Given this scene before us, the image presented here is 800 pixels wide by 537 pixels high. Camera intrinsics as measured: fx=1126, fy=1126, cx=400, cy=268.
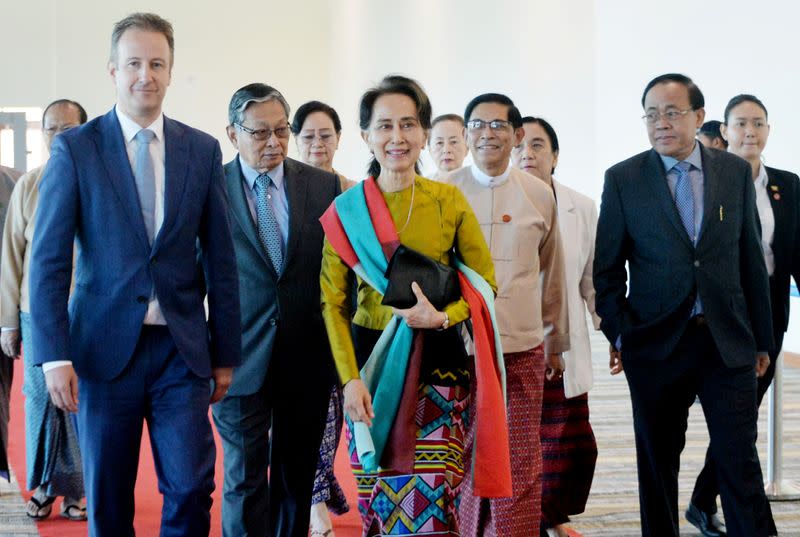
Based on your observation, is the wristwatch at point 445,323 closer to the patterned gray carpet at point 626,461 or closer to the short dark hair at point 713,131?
the patterned gray carpet at point 626,461

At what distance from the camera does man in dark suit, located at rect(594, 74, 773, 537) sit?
3.74 meters

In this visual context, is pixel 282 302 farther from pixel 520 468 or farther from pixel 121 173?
pixel 520 468

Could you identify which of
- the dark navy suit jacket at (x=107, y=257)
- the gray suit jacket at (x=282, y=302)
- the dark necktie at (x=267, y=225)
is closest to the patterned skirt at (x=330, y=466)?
the gray suit jacket at (x=282, y=302)

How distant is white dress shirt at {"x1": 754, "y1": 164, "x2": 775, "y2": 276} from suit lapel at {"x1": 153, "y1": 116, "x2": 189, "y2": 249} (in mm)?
2710

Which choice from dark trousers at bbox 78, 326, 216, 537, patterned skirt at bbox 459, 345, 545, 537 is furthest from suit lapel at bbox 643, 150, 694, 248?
dark trousers at bbox 78, 326, 216, 537

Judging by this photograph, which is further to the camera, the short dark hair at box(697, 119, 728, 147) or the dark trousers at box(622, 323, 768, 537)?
the short dark hair at box(697, 119, 728, 147)

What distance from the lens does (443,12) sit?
13.9m

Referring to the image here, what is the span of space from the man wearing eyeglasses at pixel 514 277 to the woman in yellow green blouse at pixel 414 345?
636 mm

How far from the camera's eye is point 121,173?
298 cm

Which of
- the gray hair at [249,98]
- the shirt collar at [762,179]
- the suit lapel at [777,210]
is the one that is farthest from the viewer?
the shirt collar at [762,179]

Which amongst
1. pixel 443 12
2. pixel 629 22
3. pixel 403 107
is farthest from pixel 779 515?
pixel 443 12

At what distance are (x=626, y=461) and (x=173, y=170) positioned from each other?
12.2 ft

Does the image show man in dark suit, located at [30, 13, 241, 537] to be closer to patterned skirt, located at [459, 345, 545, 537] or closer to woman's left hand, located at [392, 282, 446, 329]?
woman's left hand, located at [392, 282, 446, 329]

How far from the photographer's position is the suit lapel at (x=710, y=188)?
3744 millimetres
